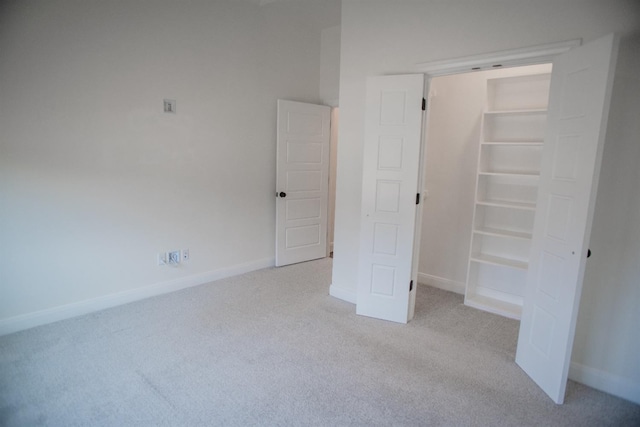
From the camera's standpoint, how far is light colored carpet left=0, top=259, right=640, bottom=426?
2068mm

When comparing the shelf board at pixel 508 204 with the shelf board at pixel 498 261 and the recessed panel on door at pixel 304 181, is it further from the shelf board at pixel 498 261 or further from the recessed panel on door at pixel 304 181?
the recessed panel on door at pixel 304 181

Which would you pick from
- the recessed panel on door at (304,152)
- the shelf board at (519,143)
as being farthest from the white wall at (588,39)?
the recessed panel on door at (304,152)

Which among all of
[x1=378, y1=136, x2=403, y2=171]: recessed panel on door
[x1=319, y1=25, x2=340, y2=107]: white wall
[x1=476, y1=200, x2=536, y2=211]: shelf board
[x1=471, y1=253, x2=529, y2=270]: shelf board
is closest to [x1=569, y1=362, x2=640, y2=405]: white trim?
[x1=471, y1=253, x2=529, y2=270]: shelf board

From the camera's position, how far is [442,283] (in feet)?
13.4

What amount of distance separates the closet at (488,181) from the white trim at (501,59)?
2.58 feet

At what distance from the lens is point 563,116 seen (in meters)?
2.20

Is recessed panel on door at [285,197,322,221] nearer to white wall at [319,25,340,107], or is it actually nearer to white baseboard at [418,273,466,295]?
white wall at [319,25,340,107]

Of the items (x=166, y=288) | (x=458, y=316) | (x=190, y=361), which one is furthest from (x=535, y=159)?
(x=166, y=288)

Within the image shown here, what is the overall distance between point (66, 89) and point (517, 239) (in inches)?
165

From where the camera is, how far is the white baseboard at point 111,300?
2.94 metres

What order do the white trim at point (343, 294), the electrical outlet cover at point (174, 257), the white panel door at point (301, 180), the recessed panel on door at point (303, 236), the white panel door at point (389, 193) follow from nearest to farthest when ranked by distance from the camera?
the white panel door at point (389, 193), the white trim at point (343, 294), the electrical outlet cover at point (174, 257), the white panel door at point (301, 180), the recessed panel on door at point (303, 236)

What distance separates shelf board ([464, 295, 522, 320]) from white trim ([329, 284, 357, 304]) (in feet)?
3.73

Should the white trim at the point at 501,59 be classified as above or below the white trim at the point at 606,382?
above

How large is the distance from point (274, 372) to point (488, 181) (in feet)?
8.90
